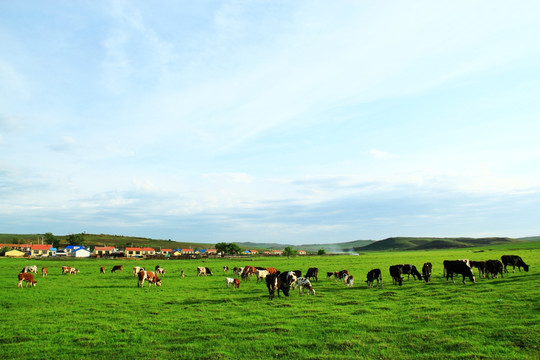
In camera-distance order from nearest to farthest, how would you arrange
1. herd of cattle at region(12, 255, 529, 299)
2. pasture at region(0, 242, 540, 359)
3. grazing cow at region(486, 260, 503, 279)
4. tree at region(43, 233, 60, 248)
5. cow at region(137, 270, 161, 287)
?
pasture at region(0, 242, 540, 359)
herd of cattle at region(12, 255, 529, 299)
grazing cow at region(486, 260, 503, 279)
cow at region(137, 270, 161, 287)
tree at region(43, 233, 60, 248)

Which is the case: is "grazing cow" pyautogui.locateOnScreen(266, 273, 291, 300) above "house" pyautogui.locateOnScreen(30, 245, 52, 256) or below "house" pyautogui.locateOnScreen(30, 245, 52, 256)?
above

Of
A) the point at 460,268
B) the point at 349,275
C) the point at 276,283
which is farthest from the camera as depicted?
the point at 349,275

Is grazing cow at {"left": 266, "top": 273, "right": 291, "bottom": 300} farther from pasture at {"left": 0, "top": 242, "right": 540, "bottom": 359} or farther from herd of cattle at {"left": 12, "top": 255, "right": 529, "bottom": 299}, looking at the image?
pasture at {"left": 0, "top": 242, "right": 540, "bottom": 359}

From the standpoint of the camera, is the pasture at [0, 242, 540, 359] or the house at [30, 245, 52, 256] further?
the house at [30, 245, 52, 256]

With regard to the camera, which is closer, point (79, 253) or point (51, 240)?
point (79, 253)

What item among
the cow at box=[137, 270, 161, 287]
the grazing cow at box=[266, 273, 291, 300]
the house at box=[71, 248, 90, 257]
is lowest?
the house at box=[71, 248, 90, 257]

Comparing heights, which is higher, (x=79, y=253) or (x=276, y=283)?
(x=276, y=283)

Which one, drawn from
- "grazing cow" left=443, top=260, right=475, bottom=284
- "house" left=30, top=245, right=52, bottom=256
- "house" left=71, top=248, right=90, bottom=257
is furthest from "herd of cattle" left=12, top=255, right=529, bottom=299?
"house" left=30, top=245, right=52, bottom=256

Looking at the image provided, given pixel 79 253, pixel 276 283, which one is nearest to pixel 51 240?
pixel 79 253

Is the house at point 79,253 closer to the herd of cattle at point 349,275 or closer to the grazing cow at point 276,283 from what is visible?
the herd of cattle at point 349,275

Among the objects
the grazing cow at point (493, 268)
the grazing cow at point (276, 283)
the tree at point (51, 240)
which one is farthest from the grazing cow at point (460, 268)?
the tree at point (51, 240)

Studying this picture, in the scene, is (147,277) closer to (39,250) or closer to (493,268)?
(493,268)

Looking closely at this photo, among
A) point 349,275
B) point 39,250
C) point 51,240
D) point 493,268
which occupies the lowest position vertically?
point 39,250

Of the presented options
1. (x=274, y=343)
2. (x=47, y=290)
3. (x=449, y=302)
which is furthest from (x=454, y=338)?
(x=47, y=290)
